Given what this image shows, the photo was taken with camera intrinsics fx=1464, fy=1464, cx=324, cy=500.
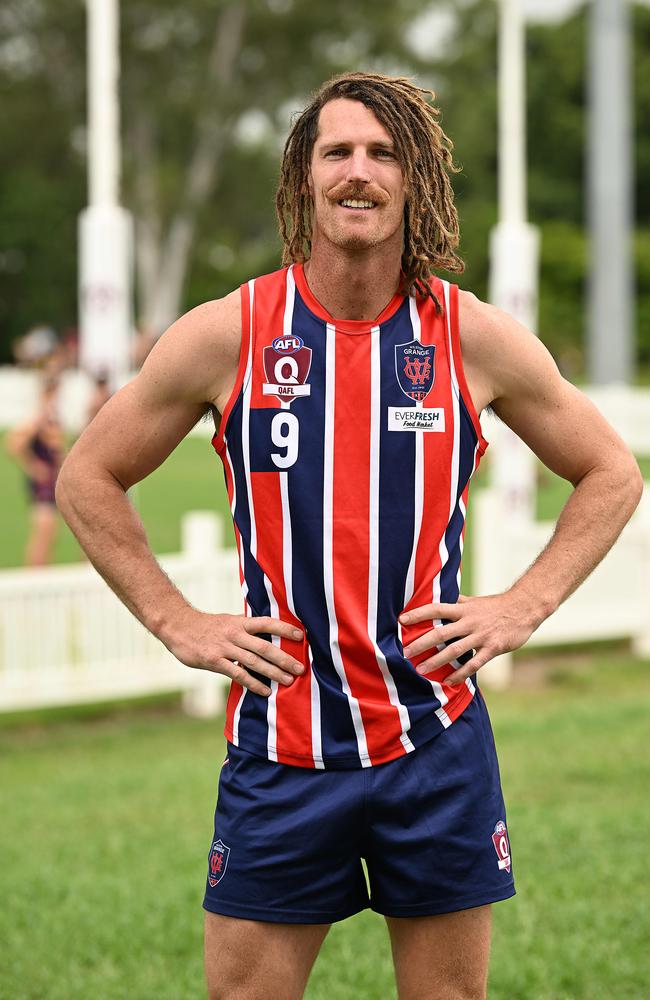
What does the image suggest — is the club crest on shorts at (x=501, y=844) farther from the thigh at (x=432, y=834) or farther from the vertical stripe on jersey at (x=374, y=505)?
the vertical stripe on jersey at (x=374, y=505)

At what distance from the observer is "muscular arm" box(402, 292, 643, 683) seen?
9.64 ft

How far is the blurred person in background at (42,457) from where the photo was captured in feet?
41.2

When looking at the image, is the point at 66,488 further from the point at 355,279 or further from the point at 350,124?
the point at 350,124

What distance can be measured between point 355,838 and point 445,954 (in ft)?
→ 1.01

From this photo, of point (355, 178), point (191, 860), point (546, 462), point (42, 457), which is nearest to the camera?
point (355, 178)

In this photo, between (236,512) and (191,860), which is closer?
(236,512)

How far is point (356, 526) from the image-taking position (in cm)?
288

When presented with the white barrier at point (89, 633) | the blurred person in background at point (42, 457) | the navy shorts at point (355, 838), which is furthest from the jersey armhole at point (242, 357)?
the blurred person in background at point (42, 457)

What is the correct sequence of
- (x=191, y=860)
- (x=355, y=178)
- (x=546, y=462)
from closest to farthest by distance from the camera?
(x=355, y=178)
(x=546, y=462)
(x=191, y=860)

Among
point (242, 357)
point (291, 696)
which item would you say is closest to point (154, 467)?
point (242, 357)

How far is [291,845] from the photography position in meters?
2.88

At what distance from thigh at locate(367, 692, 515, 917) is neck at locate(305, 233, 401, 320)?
870 millimetres

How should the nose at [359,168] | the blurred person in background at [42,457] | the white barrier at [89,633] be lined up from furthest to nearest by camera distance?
the blurred person in background at [42,457] < the white barrier at [89,633] < the nose at [359,168]

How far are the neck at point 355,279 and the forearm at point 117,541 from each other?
59 centimetres
